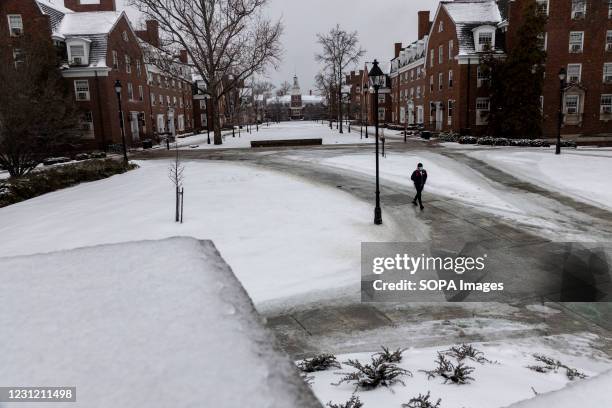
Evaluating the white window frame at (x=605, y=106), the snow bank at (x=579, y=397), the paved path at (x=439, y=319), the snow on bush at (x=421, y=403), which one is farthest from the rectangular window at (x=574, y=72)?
the snow on bush at (x=421, y=403)

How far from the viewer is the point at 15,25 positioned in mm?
37906

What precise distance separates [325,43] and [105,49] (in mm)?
24724

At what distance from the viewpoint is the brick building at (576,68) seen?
38.9 m

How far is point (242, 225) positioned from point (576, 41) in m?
40.1

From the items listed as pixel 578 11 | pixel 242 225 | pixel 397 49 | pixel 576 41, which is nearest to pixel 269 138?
pixel 576 41

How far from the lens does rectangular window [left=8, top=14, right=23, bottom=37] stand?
3772 centimetres

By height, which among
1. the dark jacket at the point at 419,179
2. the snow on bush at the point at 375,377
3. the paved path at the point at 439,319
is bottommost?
the paved path at the point at 439,319

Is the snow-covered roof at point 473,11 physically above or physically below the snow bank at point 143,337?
above

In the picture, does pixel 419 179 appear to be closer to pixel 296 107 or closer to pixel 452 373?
pixel 452 373

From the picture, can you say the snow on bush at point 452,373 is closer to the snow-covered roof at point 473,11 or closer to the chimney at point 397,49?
the snow-covered roof at point 473,11

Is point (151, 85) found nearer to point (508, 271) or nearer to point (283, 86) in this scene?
point (508, 271)

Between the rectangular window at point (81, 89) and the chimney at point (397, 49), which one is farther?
the chimney at point (397, 49)

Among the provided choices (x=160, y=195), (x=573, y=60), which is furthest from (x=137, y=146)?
(x=573, y=60)

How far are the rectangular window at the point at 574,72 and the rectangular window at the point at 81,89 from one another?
4399cm
